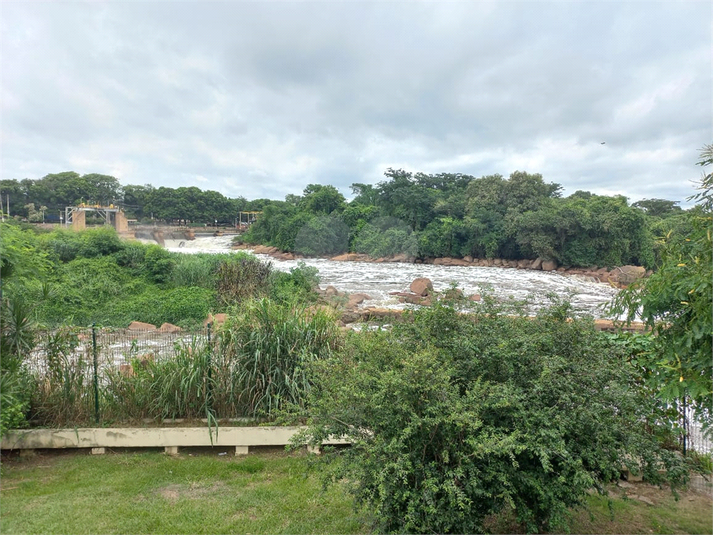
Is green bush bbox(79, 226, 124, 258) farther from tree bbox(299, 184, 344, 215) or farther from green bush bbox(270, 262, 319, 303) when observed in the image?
tree bbox(299, 184, 344, 215)

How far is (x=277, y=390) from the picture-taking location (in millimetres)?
5059

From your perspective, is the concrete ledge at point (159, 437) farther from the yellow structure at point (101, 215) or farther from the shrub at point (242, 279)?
the yellow structure at point (101, 215)

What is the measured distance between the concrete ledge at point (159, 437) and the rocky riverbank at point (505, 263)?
2767 cm

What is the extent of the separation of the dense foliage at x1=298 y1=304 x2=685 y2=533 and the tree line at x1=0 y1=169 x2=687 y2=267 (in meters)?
34.0

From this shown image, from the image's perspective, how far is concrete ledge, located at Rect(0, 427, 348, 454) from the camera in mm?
4688

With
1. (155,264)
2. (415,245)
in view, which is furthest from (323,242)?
(155,264)

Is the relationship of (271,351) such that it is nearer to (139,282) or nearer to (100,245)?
(139,282)

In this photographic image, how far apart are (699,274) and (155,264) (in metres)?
20.1

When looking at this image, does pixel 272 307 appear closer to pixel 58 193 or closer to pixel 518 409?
pixel 518 409

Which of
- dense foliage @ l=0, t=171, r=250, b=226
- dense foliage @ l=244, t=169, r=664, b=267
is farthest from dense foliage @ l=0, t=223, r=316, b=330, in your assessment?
dense foliage @ l=0, t=171, r=250, b=226

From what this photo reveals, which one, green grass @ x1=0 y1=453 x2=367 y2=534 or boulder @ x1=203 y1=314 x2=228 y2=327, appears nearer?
green grass @ x1=0 y1=453 x2=367 y2=534

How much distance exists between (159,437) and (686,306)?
180 inches

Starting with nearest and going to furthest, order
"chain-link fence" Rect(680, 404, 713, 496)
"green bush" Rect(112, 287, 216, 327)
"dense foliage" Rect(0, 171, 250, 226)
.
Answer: "chain-link fence" Rect(680, 404, 713, 496) → "green bush" Rect(112, 287, 216, 327) → "dense foliage" Rect(0, 171, 250, 226)

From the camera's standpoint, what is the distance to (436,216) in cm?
4709
